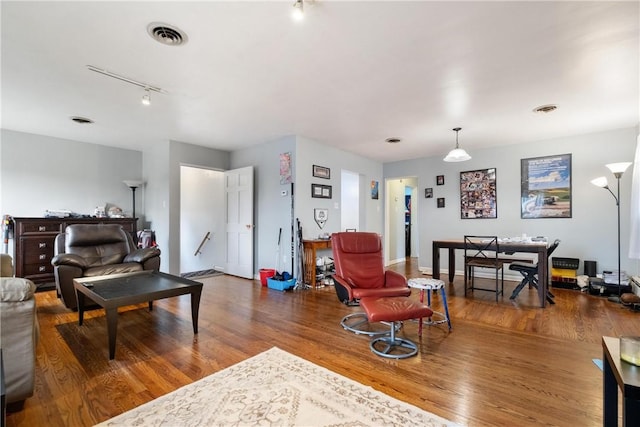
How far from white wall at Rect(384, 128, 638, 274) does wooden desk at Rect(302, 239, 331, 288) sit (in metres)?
2.80

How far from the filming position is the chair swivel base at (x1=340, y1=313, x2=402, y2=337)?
2.78m

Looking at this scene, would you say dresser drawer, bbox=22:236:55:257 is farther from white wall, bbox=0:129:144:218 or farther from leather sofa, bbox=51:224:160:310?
leather sofa, bbox=51:224:160:310

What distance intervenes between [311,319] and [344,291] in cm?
73

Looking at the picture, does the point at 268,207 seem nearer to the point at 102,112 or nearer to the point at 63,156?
the point at 102,112

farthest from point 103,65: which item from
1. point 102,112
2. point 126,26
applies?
point 102,112

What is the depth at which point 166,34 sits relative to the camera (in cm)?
217

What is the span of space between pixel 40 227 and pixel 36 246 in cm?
28

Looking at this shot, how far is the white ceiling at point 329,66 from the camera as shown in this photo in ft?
6.46

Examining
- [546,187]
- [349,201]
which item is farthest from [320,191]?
[546,187]

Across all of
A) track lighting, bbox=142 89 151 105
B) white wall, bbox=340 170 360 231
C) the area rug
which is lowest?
the area rug

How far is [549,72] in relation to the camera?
8.86 ft

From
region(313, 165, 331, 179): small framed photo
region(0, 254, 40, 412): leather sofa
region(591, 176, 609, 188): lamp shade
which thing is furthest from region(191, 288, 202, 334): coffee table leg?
region(591, 176, 609, 188): lamp shade

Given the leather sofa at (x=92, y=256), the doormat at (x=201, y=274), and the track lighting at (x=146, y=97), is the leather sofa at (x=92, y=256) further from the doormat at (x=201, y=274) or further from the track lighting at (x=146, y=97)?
the track lighting at (x=146, y=97)

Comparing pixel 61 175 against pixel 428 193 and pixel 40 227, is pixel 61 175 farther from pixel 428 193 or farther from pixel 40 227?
pixel 428 193
